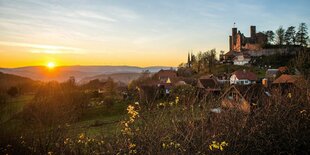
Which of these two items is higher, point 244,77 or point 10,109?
point 10,109

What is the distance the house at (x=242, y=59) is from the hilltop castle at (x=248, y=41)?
7.57 metres

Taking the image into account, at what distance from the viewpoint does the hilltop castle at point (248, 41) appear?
7194 centimetres

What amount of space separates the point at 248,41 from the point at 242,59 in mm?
16087

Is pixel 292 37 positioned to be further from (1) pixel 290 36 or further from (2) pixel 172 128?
(2) pixel 172 128

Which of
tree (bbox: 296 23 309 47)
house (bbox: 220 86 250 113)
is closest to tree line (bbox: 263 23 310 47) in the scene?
tree (bbox: 296 23 309 47)

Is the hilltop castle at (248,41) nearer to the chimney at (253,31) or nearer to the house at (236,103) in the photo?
the chimney at (253,31)

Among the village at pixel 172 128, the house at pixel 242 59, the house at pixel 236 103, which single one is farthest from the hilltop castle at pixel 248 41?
the village at pixel 172 128

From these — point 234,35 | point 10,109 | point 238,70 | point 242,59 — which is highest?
point 234,35

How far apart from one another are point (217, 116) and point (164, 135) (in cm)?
121

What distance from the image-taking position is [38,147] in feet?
11.9

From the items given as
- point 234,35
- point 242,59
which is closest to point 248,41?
point 234,35

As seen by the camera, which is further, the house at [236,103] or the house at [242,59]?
the house at [242,59]

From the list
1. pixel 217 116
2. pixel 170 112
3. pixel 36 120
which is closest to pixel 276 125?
pixel 217 116

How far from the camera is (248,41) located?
7812cm
